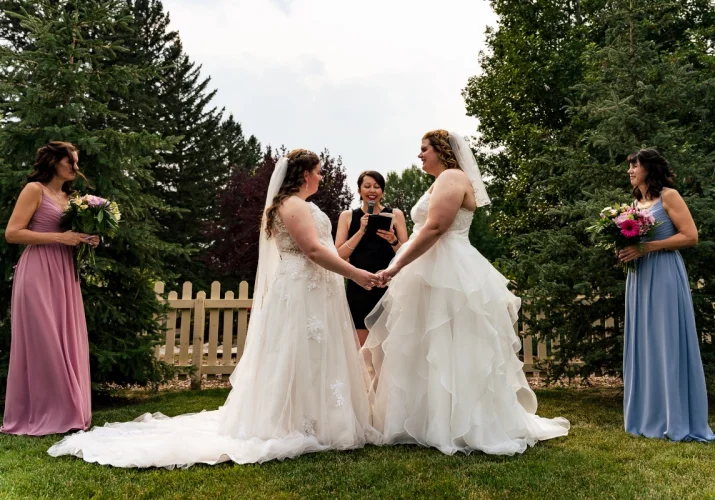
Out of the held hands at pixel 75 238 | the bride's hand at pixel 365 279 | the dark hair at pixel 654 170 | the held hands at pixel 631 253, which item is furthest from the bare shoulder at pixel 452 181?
the held hands at pixel 75 238

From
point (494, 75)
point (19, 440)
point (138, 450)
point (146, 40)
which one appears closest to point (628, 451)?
point (138, 450)

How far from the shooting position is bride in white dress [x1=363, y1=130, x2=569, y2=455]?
4.02m

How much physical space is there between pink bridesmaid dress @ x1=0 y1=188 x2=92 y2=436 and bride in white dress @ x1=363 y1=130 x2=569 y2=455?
2.74 m

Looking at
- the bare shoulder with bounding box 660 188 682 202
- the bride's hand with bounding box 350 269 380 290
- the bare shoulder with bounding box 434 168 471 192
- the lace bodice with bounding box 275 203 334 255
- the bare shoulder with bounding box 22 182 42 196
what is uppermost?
the bare shoulder with bounding box 660 188 682 202

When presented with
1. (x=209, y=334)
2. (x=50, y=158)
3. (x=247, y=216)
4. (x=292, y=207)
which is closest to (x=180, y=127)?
(x=247, y=216)

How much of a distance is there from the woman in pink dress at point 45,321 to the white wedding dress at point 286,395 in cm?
70

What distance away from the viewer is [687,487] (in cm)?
322

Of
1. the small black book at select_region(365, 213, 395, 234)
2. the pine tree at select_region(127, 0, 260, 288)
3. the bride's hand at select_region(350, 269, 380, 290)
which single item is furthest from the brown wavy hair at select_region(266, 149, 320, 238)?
the pine tree at select_region(127, 0, 260, 288)

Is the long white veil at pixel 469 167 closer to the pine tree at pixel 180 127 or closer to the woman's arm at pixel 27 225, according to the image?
the woman's arm at pixel 27 225

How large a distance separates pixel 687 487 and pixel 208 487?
112 inches

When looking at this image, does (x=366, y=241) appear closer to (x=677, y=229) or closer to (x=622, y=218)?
(x=622, y=218)

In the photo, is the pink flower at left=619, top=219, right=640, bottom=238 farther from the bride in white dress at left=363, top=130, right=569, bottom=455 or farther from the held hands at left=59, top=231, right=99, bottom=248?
the held hands at left=59, top=231, right=99, bottom=248

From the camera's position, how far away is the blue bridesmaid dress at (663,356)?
4.56 m

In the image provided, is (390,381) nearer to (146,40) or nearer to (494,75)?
(494,75)
